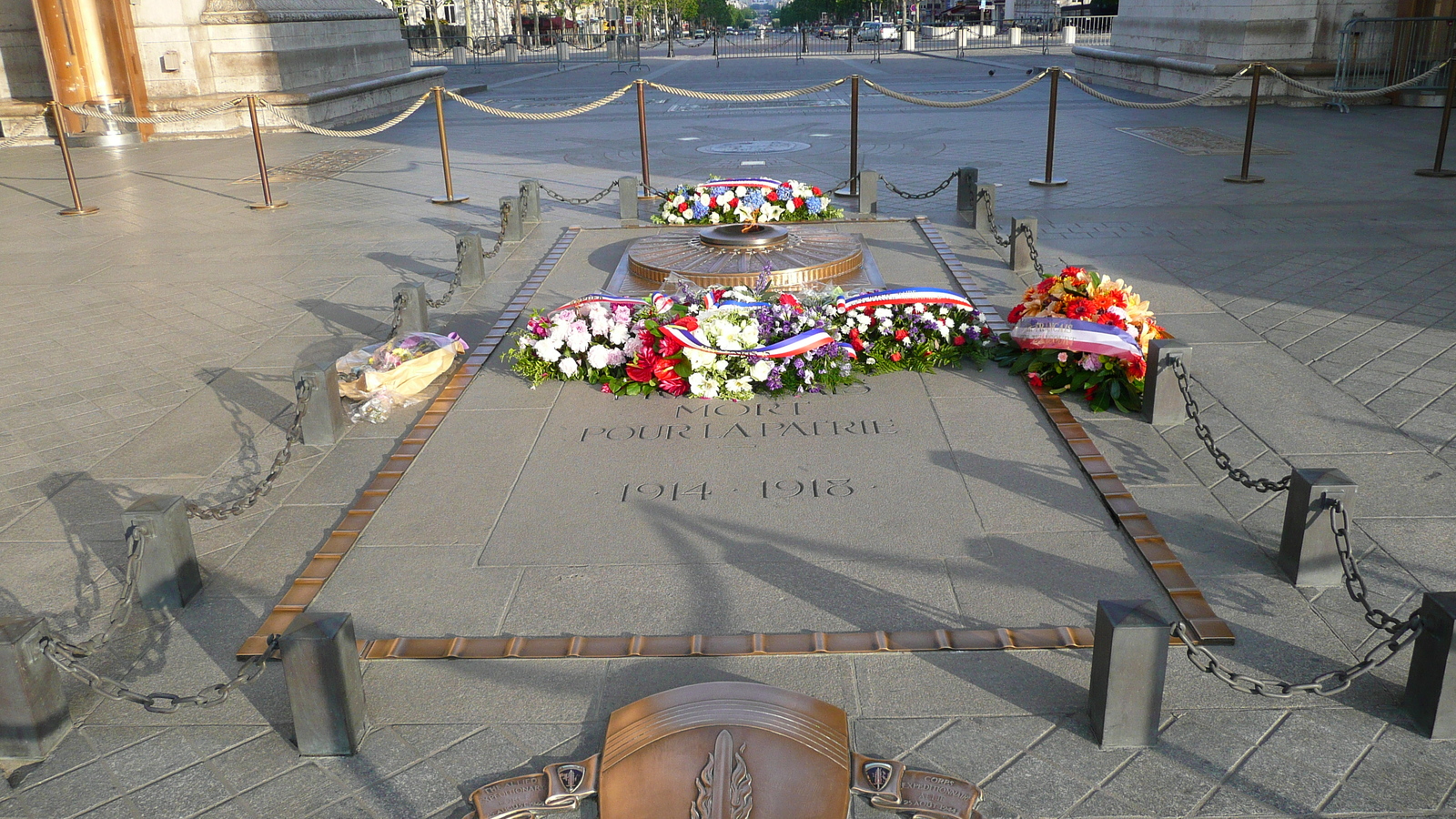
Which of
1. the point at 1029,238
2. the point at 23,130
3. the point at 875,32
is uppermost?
the point at 875,32

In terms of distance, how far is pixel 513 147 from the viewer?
1588 cm

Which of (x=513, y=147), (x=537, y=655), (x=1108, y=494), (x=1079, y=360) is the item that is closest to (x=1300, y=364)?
(x=1079, y=360)

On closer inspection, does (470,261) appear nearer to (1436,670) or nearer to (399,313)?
(399,313)

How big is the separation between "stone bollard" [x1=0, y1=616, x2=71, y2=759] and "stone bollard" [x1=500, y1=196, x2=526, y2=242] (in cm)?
647

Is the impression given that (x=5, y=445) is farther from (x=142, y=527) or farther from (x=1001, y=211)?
(x=1001, y=211)

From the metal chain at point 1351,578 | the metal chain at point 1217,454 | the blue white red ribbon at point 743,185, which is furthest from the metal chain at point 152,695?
the blue white red ribbon at point 743,185

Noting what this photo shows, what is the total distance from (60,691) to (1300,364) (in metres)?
6.03

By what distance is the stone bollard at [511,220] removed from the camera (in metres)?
9.35

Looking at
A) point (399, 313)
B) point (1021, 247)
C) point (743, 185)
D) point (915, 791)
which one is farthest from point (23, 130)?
point (915, 791)

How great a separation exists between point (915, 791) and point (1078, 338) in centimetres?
334

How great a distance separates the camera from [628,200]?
10.1m

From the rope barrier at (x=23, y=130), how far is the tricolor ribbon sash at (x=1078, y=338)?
57.1ft

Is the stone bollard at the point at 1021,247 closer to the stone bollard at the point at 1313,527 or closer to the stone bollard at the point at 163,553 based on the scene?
the stone bollard at the point at 1313,527

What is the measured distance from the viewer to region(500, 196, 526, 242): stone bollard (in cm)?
935
